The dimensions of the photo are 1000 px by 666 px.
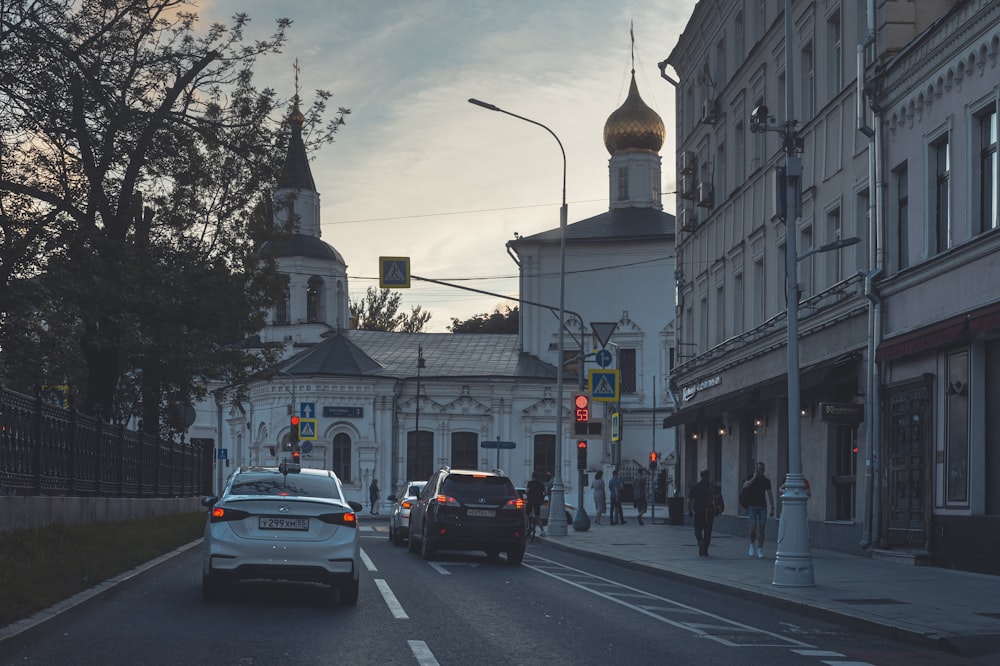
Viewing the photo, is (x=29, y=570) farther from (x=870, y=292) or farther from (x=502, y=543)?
(x=870, y=292)

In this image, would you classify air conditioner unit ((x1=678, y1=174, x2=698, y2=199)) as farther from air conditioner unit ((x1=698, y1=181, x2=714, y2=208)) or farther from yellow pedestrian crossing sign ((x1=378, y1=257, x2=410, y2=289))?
yellow pedestrian crossing sign ((x1=378, y1=257, x2=410, y2=289))

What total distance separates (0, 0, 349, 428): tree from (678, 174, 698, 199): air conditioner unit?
14766mm

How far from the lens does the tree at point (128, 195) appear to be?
2161cm

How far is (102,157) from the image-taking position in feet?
76.9

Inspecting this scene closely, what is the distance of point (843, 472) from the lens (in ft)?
92.1

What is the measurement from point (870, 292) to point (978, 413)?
172 inches

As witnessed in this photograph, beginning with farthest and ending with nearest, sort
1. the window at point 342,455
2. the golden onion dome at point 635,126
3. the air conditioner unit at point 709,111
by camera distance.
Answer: the golden onion dome at point 635,126
the window at point 342,455
the air conditioner unit at point 709,111

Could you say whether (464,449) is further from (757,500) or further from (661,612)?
(661,612)

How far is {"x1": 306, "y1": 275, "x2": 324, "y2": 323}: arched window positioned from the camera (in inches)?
2968

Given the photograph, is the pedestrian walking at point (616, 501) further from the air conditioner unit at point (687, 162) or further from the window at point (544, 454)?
the window at point (544, 454)

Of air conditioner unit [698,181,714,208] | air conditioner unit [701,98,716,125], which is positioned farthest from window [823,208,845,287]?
air conditioner unit [701,98,716,125]

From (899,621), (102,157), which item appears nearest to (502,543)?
(102,157)

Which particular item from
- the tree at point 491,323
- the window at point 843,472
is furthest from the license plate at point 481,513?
the tree at point 491,323

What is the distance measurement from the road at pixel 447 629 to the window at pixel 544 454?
2000 inches
